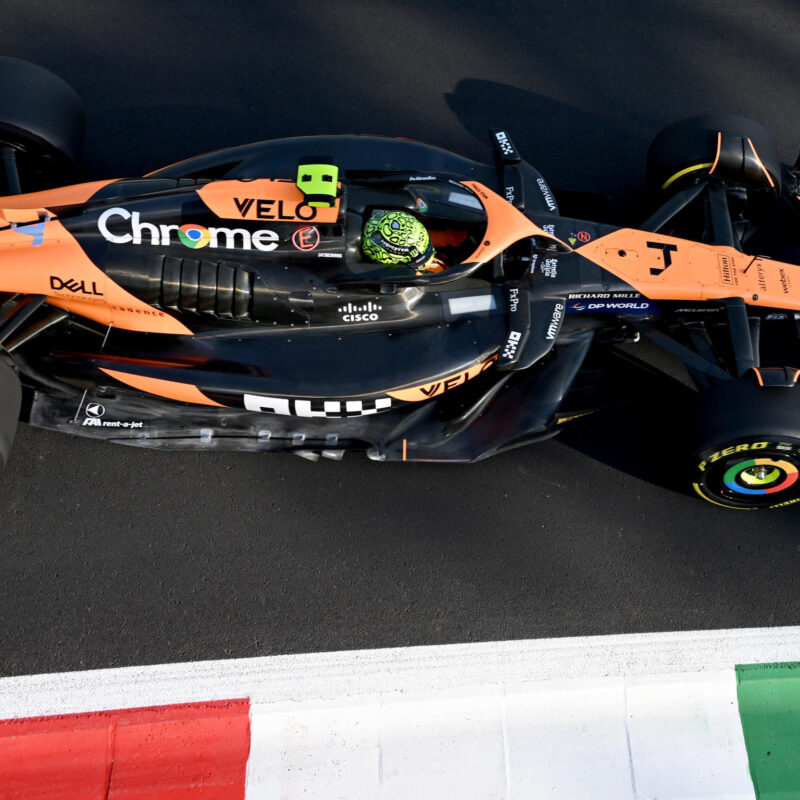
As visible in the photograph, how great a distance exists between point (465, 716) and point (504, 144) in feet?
12.0

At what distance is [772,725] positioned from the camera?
178 inches

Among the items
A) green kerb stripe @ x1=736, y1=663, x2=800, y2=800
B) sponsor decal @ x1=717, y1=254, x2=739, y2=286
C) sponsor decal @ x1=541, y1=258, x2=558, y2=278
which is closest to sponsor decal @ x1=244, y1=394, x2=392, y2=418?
sponsor decal @ x1=541, y1=258, x2=558, y2=278

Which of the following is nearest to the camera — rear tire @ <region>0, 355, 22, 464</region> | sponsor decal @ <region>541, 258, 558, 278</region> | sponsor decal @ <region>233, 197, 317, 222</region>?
rear tire @ <region>0, 355, 22, 464</region>

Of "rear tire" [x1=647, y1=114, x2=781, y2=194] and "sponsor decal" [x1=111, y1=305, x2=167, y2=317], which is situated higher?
"rear tire" [x1=647, y1=114, x2=781, y2=194]

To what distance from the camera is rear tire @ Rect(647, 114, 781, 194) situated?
211 inches

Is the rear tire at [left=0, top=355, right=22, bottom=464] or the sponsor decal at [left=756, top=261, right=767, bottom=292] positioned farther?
the sponsor decal at [left=756, top=261, right=767, bottom=292]

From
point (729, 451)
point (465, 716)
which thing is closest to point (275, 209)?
point (729, 451)

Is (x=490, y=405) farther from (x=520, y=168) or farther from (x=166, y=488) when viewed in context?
(x=166, y=488)

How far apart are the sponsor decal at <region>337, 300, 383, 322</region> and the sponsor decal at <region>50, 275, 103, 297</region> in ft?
4.53

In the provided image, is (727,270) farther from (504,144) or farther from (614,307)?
(504,144)

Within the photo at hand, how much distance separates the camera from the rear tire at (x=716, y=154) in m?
5.36

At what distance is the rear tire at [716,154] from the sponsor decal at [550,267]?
1.30 metres

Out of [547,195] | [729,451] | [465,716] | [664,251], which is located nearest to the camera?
[465,716]

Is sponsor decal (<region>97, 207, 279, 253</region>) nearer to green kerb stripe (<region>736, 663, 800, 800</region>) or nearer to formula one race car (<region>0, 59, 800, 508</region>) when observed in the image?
formula one race car (<region>0, 59, 800, 508</region>)
